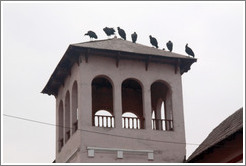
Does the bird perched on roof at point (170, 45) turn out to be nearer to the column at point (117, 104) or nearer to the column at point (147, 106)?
the column at point (147, 106)

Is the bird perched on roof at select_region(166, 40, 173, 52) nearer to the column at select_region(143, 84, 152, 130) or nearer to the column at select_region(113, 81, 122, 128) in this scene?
the column at select_region(143, 84, 152, 130)

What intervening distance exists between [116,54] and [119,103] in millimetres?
1764

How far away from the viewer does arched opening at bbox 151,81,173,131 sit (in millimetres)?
24344

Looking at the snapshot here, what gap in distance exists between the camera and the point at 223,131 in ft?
72.4

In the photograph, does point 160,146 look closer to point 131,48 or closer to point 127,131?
point 127,131

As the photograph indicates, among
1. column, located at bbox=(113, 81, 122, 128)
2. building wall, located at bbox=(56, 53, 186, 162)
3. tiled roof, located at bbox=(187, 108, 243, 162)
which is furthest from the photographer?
column, located at bbox=(113, 81, 122, 128)

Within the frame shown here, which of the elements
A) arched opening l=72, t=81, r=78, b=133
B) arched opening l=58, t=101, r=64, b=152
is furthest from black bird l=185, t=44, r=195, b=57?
arched opening l=58, t=101, r=64, b=152

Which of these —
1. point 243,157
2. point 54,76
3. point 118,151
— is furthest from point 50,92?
point 243,157

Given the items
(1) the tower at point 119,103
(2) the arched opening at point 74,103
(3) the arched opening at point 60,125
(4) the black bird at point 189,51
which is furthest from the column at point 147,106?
(3) the arched opening at point 60,125

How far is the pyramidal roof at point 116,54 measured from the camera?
23609 millimetres

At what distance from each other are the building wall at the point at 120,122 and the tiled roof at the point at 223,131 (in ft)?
3.60

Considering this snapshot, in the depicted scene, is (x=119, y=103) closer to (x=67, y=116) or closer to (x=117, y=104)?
(x=117, y=104)

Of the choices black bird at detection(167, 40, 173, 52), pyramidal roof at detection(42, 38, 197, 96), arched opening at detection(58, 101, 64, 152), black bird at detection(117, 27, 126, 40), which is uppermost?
black bird at detection(117, 27, 126, 40)

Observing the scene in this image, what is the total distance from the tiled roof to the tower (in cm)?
114
